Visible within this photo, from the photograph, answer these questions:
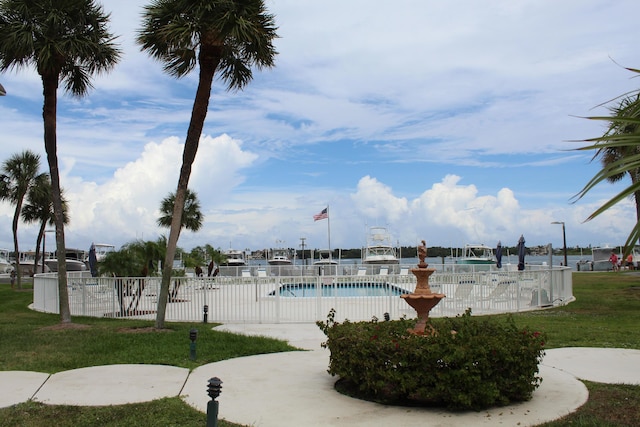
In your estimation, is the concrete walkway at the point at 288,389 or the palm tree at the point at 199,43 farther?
the palm tree at the point at 199,43

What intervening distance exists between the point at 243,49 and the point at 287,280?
663 centimetres

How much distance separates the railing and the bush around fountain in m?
8.78

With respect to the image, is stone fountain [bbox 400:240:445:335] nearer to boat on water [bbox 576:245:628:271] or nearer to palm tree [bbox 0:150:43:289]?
palm tree [bbox 0:150:43:289]

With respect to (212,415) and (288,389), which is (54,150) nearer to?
(288,389)

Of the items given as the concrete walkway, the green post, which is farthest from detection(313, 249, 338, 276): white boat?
the green post

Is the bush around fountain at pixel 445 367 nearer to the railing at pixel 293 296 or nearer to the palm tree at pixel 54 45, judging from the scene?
the railing at pixel 293 296

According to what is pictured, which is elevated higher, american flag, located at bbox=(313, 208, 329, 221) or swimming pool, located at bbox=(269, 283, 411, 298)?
american flag, located at bbox=(313, 208, 329, 221)

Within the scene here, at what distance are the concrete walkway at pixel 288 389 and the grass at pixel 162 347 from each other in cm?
32

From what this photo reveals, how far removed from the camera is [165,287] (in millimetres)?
14391

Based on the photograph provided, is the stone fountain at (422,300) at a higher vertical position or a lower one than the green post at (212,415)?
higher

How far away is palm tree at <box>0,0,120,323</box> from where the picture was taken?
13969 mm

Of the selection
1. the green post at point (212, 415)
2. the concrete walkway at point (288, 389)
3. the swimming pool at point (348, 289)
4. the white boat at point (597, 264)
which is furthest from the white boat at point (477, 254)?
the green post at point (212, 415)

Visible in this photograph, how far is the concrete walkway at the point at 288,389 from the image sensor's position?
6.63m

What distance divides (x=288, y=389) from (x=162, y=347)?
4468 millimetres
